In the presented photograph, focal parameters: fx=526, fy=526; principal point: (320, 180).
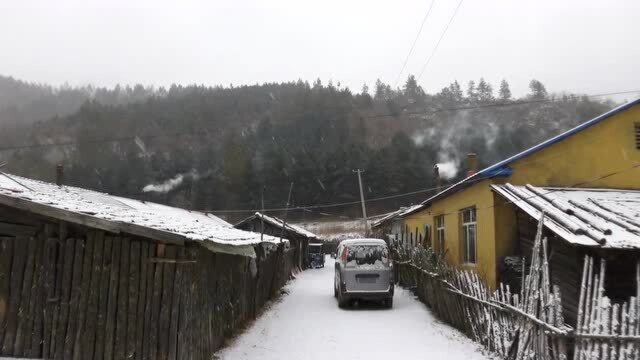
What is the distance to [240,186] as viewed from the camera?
70.3 m

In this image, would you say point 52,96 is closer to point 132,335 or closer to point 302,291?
point 302,291

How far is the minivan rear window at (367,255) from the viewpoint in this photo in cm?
1563

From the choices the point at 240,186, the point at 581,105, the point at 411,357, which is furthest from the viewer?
the point at 240,186

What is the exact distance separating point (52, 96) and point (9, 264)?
34.3 m

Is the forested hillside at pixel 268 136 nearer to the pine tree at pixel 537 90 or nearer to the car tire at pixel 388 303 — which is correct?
the pine tree at pixel 537 90

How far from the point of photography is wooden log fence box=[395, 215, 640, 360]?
699 cm

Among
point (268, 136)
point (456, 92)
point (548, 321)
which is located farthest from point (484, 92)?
point (268, 136)

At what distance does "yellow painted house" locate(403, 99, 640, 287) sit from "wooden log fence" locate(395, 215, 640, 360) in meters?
2.00

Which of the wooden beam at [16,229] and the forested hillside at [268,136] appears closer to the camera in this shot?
the wooden beam at [16,229]

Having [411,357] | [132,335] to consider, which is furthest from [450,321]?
[132,335]

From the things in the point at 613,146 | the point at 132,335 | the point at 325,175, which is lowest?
the point at 132,335

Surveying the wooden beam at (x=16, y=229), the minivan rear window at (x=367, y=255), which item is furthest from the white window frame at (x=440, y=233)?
the wooden beam at (x=16, y=229)

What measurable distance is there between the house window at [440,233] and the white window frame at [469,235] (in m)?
2.92

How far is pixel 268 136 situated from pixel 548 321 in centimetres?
5862
